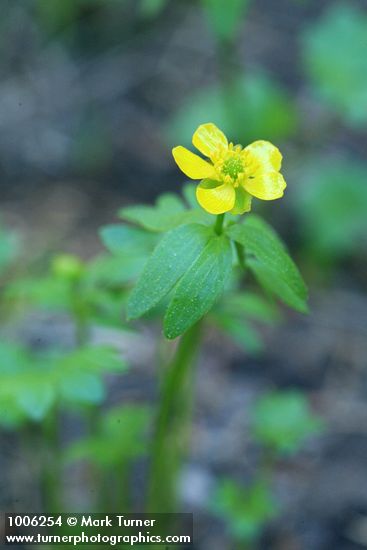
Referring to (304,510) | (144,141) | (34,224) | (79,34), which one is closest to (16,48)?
(79,34)

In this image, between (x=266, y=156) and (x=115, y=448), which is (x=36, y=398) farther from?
(x=266, y=156)

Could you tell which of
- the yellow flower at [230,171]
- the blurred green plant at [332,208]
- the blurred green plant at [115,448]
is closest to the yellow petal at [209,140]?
the yellow flower at [230,171]

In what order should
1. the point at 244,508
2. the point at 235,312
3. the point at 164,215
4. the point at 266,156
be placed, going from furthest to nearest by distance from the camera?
the point at 244,508, the point at 235,312, the point at 164,215, the point at 266,156

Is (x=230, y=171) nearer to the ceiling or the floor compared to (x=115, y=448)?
nearer to the ceiling

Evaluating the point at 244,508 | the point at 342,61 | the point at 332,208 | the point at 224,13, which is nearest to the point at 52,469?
the point at 244,508

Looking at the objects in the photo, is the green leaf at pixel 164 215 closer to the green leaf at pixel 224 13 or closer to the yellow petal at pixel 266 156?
the yellow petal at pixel 266 156

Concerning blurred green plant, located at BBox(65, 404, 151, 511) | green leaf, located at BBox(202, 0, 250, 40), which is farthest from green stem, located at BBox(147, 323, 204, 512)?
green leaf, located at BBox(202, 0, 250, 40)

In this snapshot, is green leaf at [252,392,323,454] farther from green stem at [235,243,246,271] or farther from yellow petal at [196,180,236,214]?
yellow petal at [196,180,236,214]
